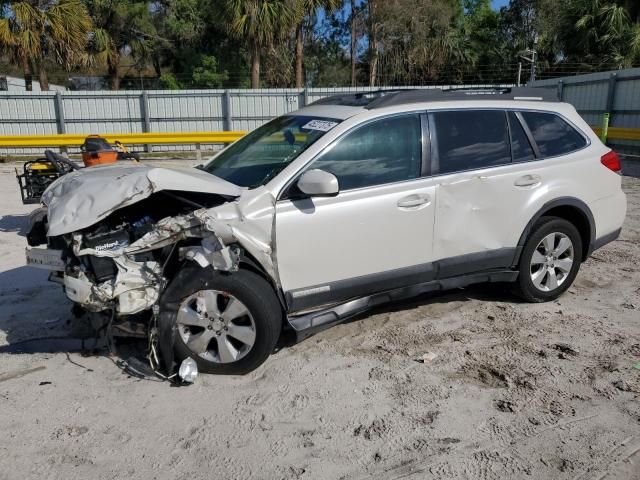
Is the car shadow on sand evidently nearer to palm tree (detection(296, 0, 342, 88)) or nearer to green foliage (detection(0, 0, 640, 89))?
green foliage (detection(0, 0, 640, 89))

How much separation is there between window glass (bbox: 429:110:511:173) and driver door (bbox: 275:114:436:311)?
17 centimetres

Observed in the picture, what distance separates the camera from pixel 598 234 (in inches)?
214

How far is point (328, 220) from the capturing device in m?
4.13

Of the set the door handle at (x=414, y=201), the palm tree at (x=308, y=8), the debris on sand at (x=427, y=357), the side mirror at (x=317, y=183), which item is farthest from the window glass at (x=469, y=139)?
the palm tree at (x=308, y=8)

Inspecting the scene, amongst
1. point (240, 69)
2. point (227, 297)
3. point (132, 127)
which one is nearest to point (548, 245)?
point (227, 297)

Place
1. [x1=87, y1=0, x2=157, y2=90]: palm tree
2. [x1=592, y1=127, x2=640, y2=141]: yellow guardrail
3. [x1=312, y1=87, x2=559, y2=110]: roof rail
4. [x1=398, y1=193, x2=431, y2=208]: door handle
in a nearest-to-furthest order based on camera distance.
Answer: [x1=398, y1=193, x2=431, y2=208]: door handle
[x1=312, y1=87, x2=559, y2=110]: roof rail
[x1=592, y1=127, x2=640, y2=141]: yellow guardrail
[x1=87, y1=0, x2=157, y2=90]: palm tree

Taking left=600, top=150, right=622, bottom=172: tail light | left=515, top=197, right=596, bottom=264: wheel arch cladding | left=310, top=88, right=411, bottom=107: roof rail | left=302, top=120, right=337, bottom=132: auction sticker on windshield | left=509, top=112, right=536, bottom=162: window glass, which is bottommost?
left=515, top=197, right=596, bottom=264: wheel arch cladding

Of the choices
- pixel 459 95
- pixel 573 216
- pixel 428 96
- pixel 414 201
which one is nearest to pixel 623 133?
pixel 573 216

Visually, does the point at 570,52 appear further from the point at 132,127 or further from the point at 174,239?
the point at 174,239

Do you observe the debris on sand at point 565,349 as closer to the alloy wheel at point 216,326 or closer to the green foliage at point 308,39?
the alloy wheel at point 216,326

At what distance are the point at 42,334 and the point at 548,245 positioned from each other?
422cm

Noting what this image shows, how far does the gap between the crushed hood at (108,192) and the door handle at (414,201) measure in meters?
1.19

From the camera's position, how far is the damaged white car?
384 cm

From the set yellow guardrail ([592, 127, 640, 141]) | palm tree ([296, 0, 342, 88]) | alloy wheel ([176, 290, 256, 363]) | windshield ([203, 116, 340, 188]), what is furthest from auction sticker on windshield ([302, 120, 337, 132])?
palm tree ([296, 0, 342, 88])
